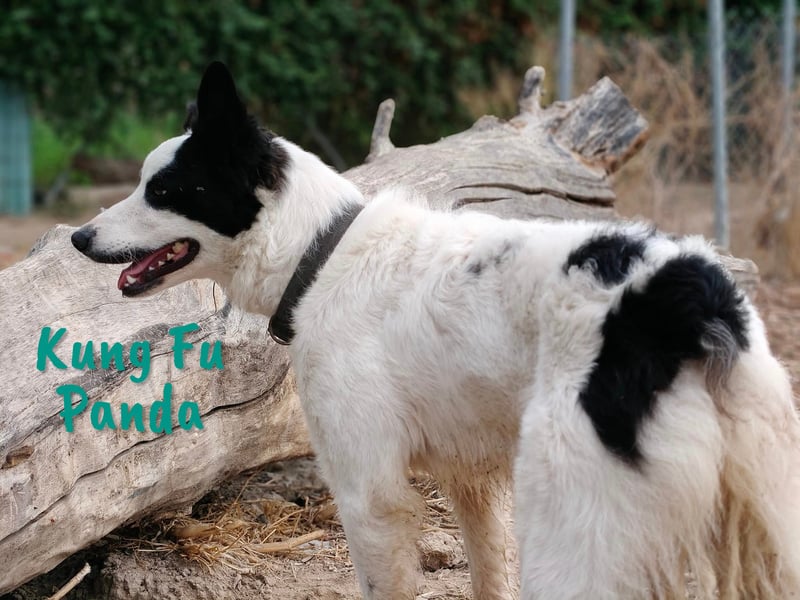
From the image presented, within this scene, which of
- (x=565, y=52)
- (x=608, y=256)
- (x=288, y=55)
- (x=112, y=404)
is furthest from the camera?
(x=288, y=55)

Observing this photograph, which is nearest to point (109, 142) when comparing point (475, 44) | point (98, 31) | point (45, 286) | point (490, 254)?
point (98, 31)

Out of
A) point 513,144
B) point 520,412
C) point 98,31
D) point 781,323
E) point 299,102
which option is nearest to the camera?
point 520,412

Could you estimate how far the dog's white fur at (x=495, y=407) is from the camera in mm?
2506

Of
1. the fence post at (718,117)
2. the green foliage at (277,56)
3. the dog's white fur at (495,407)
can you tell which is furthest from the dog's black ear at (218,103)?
the green foliage at (277,56)

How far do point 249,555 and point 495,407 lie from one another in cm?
159

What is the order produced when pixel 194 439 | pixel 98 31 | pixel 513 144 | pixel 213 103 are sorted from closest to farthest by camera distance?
pixel 213 103, pixel 194 439, pixel 513 144, pixel 98 31

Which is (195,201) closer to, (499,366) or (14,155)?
(499,366)

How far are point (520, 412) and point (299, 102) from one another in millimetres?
10062

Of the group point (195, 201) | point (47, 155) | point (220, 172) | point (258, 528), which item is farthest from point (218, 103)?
point (47, 155)

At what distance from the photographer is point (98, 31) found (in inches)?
444

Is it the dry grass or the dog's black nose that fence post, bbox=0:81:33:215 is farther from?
the dog's black nose

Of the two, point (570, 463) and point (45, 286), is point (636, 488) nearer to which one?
point (570, 463)

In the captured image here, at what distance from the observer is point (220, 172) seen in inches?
128

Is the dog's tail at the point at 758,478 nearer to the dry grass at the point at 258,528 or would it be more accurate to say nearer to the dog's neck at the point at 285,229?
the dog's neck at the point at 285,229
